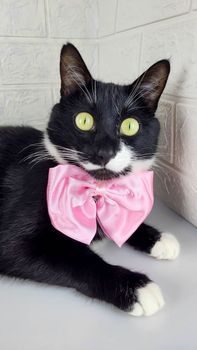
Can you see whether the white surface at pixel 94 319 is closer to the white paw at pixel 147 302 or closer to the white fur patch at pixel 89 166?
the white paw at pixel 147 302

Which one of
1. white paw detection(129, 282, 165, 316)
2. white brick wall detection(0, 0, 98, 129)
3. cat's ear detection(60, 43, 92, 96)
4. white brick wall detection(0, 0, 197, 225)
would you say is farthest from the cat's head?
white brick wall detection(0, 0, 98, 129)

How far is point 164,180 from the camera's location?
0.91 meters

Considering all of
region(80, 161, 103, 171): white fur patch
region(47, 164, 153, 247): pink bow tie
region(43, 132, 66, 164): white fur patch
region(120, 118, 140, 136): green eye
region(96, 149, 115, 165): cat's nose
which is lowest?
region(47, 164, 153, 247): pink bow tie

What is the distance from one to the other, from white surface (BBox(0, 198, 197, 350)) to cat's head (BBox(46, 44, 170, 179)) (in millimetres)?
239

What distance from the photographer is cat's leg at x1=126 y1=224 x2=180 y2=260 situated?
0.70 m

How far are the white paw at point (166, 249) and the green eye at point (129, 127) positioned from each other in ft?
0.84

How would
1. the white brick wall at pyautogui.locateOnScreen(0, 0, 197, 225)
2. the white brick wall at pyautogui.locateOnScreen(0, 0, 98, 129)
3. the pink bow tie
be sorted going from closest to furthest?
the pink bow tie → the white brick wall at pyautogui.locateOnScreen(0, 0, 197, 225) → the white brick wall at pyautogui.locateOnScreen(0, 0, 98, 129)

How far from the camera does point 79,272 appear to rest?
599 millimetres

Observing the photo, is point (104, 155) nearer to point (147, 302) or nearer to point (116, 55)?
point (147, 302)

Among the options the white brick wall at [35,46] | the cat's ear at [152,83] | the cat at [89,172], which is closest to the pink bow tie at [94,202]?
the cat at [89,172]

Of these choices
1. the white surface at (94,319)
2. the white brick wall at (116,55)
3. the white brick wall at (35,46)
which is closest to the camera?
the white surface at (94,319)

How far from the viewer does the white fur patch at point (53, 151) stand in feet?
2.26

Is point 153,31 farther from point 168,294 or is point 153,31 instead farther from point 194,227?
point 168,294

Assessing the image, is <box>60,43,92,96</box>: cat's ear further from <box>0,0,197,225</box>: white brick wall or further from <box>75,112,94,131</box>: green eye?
<box>0,0,197,225</box>: white brick wall
